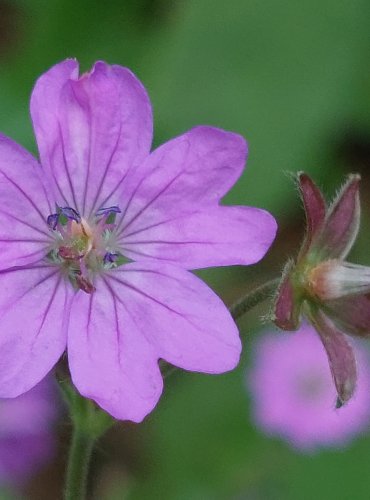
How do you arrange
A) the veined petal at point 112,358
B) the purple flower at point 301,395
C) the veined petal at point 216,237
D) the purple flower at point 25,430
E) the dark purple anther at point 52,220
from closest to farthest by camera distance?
the veined petal at point 112,358, the veined petal at point 216,237, the dark purple anther at point 52,220, the purple flower at point 25,430, the purple flower at point 301,395

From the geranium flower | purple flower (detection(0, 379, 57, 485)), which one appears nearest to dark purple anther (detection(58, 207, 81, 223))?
the geranium flower

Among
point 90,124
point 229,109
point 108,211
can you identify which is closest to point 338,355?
point 108,211

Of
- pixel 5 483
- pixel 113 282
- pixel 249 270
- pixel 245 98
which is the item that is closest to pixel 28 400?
pixel 5 483

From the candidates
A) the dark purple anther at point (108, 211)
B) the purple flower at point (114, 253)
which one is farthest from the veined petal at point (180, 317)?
the dark purple anther at point (108, 211)

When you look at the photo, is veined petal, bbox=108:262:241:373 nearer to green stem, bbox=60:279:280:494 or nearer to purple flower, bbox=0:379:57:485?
green stem, bbox=60:279:280:494

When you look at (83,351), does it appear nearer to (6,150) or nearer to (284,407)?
(6,150)

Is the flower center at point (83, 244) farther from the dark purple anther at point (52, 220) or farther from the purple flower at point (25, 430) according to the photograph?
the purple flower at point (25, 430)
